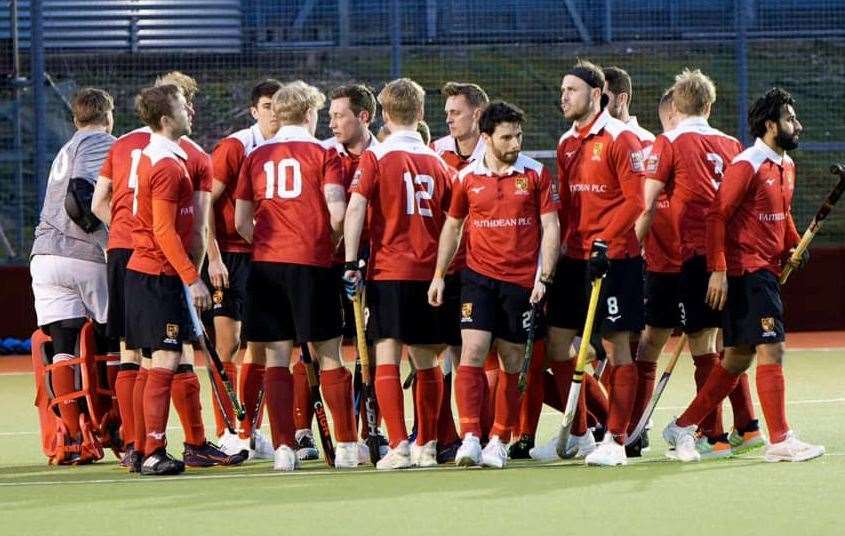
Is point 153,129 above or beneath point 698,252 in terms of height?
above

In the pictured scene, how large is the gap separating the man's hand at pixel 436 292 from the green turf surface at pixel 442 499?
2.44 feet

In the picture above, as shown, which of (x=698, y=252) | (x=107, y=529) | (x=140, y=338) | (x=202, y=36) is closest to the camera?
(x=107, y=529)

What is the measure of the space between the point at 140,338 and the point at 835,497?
305 centimetres

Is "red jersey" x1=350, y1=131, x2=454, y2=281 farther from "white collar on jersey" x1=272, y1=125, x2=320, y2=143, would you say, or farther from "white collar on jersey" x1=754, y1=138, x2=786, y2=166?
"white collar on jersey" x1=754, y1=138, x2=786, y2=166

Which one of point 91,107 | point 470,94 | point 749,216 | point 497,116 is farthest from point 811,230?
point 91,107

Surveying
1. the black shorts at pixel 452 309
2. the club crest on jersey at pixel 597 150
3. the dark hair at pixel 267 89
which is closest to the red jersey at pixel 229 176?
the dark hair at pixel 267 89

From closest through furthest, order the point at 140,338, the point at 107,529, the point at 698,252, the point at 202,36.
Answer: the point at 107,529 < the point at 140,338 < the point at 698,252 < the point at 202,36

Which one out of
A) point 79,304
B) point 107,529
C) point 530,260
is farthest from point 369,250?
point 107,529

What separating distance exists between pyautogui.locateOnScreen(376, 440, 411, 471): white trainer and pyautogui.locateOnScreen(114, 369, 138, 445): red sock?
1207mm

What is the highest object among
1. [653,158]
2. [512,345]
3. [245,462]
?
[653,158]

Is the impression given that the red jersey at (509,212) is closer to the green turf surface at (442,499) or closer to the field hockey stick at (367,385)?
the field hockey stick at (367,385)

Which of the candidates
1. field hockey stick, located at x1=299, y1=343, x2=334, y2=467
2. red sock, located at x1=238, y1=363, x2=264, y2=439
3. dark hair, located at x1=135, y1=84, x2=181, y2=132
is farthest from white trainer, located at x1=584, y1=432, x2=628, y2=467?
dark hair, located at x1=135, y1=84, x2=181, y2=132

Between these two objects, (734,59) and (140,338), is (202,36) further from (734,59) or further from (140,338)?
(140,338)

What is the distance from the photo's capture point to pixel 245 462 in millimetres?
8297
